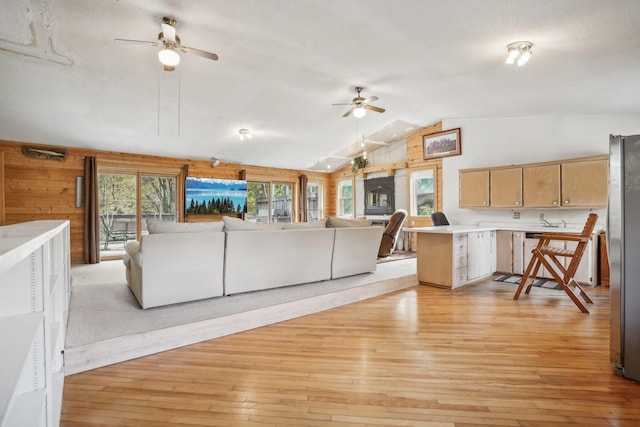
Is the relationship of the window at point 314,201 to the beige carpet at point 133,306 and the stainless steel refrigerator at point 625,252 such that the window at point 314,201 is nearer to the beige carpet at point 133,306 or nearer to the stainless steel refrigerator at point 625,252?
the beige carpet at point 133,306

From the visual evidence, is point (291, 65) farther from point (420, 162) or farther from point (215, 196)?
point (215, 196)

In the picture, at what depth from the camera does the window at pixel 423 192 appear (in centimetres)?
719

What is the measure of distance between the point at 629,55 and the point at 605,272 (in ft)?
9.79

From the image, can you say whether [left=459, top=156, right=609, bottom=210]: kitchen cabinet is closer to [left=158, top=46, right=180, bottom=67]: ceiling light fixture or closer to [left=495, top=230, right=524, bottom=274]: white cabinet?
[left=495, top=230, right=524, bottom=274]: white cabinet

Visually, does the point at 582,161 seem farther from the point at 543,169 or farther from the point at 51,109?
the point at 51,109

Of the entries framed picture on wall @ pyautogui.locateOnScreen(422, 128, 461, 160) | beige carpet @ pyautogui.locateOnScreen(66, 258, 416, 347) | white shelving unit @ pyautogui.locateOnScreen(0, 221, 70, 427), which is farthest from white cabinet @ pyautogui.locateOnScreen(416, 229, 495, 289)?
white shelving unit @ pyautogui.locateOnScreen(0, 221, 70, 427)

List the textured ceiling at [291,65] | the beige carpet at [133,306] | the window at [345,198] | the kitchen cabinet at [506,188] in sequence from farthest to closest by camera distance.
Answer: the window at [345,198]
the kitchen cabinet at [506,188]
the textured ceiling at [291,65]
the beige carpet at [133,306]

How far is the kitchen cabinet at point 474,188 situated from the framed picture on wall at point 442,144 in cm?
71

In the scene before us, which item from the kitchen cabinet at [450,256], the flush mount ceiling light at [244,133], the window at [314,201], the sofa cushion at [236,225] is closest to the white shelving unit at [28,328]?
the sofa cushion at [236,225]

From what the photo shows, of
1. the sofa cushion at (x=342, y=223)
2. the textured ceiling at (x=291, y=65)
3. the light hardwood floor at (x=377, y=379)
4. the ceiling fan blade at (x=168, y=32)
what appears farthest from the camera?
the sofa cushion at (x=342, y=223)

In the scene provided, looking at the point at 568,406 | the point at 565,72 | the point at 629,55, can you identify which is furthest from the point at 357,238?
the point at 629,55

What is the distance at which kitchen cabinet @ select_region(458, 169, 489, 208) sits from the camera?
5654 millimetres

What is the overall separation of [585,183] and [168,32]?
5818 millimetres

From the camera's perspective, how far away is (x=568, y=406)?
1.75 metres
